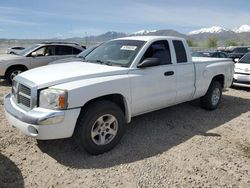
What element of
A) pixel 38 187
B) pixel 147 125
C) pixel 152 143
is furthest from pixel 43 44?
pixel 38 187

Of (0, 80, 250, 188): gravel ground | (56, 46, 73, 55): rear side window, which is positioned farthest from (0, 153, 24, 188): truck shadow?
(56, 46, 73, 55): rear side window

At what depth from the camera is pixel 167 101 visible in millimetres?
5445

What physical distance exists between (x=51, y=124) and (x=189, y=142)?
252cm

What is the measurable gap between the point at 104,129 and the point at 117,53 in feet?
5.18

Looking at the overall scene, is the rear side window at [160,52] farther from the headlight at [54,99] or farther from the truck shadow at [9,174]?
the truck shadow at [9,174]

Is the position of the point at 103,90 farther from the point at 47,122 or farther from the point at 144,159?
the point at 144,159

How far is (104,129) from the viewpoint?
439 centimetres

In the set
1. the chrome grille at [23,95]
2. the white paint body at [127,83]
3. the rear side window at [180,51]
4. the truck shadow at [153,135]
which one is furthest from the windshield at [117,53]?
the chrome grille at [23,95]

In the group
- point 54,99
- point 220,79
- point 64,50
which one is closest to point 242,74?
point 220,79

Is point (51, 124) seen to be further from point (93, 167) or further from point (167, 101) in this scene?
point (167, 101)

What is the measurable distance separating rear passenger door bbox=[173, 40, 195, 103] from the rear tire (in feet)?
3.19

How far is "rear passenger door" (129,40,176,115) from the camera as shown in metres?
4.76

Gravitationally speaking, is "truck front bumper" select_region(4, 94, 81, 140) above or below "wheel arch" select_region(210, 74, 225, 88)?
below

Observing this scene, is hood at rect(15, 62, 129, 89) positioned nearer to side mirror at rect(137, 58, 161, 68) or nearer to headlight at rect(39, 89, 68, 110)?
headlight at rect(39, 89, 68, 110)
